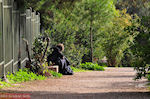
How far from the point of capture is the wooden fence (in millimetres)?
11875

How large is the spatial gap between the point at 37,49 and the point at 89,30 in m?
13.4

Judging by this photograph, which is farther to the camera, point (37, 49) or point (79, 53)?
point (79, 53)

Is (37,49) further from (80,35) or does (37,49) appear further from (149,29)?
(80,35)

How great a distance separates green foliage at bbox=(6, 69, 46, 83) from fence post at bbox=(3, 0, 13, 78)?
25 cm

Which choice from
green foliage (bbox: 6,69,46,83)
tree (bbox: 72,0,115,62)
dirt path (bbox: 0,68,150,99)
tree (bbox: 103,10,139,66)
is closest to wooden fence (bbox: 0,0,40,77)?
green foliage (bbox: 6,69,46,83)

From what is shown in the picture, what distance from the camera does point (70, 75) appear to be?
17562 mm

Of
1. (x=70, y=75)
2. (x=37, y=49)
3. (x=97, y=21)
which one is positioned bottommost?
(x=70, y=75)

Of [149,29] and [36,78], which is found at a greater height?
[149,29]

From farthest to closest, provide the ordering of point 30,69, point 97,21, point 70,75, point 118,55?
point 118,55 < point 97,21 < point 70,75 < point 30,69

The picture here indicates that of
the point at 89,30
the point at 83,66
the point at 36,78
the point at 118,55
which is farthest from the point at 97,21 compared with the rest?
the point at 36,78

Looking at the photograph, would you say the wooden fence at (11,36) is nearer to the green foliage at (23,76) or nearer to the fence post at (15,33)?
the fence post at (15,33)

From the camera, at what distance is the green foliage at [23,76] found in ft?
41.8

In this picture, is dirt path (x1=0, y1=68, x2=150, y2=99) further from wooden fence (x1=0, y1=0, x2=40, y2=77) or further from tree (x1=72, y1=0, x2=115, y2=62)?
tree (x1=72, y1=0, x2=115, y2=62)

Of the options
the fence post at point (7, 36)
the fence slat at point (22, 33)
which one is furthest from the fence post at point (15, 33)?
the fence slat at point (22, 33)
